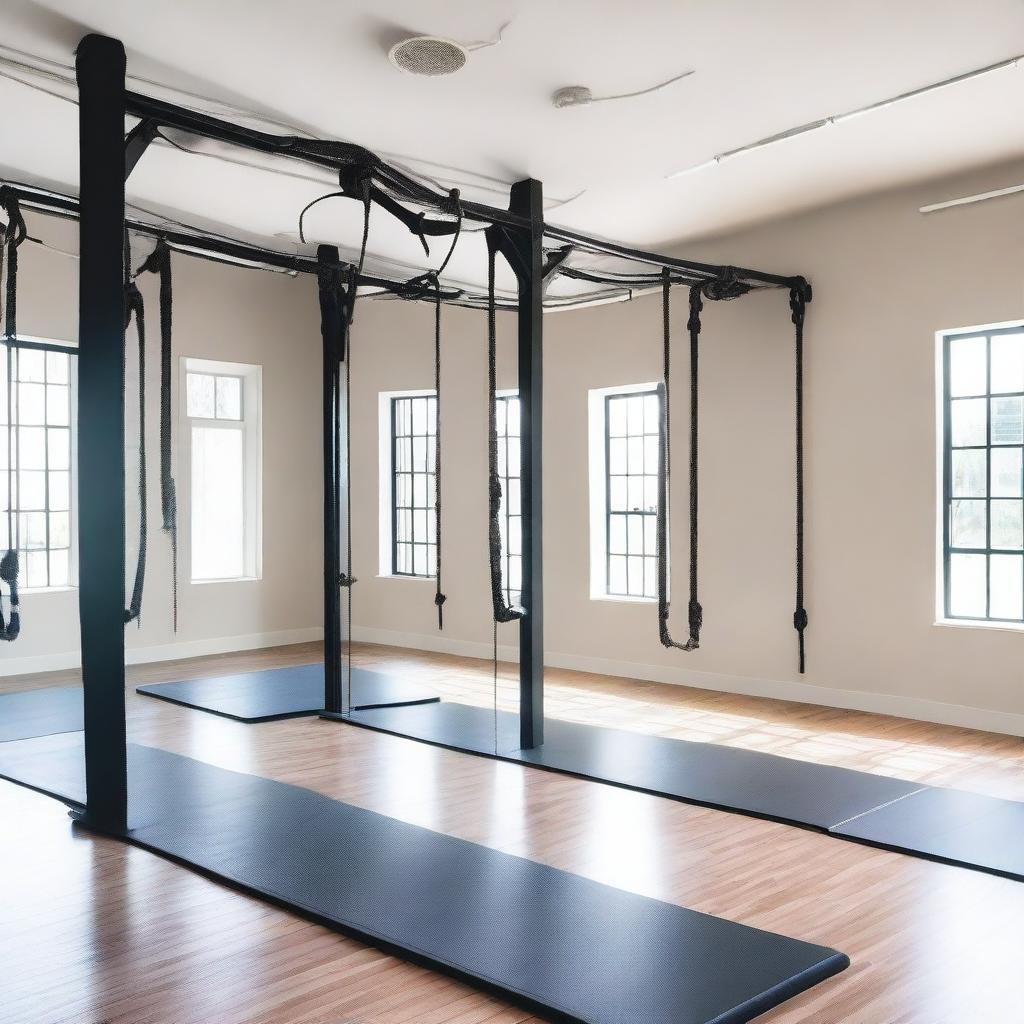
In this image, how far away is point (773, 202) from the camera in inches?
252

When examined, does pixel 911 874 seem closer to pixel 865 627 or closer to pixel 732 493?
pixel 865 627

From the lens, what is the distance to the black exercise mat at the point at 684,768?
14.1 ft

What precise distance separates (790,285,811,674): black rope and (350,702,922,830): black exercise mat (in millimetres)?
1635

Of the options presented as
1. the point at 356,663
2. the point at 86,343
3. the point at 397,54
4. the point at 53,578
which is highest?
the point at 397,54

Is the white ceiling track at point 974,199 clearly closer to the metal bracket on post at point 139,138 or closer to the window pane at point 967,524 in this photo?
the window pane at point 967,524

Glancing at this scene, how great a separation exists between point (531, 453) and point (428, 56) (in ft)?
6.30

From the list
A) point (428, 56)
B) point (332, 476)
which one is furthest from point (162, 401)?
point (428, 56)

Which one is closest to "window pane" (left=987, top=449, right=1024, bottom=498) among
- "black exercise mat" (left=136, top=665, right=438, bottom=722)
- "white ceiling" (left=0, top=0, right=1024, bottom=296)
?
"white ceiling" (left=0, top=0, right=1024, bottom=296)

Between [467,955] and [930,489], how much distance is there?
4393mm

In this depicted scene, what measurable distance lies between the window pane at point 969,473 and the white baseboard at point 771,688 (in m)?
1.23

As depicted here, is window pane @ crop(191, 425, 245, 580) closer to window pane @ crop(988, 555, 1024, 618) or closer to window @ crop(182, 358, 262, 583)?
window @ crop(182, 358, 262, 583)

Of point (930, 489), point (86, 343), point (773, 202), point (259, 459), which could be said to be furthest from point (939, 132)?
point (259, 459)

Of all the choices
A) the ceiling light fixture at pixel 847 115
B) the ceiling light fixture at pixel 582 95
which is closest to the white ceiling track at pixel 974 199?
the ceiling light fixture at pixel 847 115

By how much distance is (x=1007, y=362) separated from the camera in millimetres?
5945
